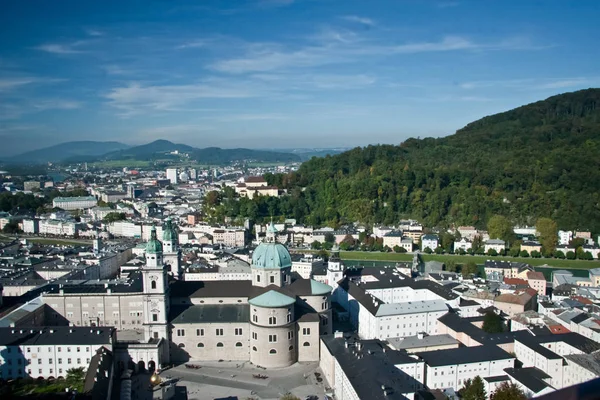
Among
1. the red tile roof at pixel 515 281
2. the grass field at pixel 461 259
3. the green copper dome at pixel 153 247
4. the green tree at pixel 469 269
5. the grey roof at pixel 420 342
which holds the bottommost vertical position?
the grass field at pixel 461 259

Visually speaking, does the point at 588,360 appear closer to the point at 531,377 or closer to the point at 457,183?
the point at 531,377

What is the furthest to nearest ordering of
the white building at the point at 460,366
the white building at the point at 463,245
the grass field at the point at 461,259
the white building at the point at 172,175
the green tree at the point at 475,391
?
the white building at the point at 172,175
the white building at the point at 463,245
the grass field at the point at 461,259
the white building at the point at 460,366
the green tree at the point at 475,391

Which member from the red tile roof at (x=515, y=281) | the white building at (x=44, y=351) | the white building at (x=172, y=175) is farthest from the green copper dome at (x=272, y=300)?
the white building at (x=172, y=175)

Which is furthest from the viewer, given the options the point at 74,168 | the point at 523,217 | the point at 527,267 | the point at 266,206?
the point at 74,168

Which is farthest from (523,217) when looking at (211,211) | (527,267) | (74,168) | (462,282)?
(74,168)

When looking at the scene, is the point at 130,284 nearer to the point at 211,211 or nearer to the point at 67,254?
the point at 67,254

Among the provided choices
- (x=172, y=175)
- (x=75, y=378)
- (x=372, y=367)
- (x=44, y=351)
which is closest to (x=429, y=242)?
(x=372, y=367)

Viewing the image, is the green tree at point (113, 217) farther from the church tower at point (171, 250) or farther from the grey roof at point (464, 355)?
the grey roof at point (464, 355)

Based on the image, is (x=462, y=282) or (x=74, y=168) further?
(x=74, y=168)
